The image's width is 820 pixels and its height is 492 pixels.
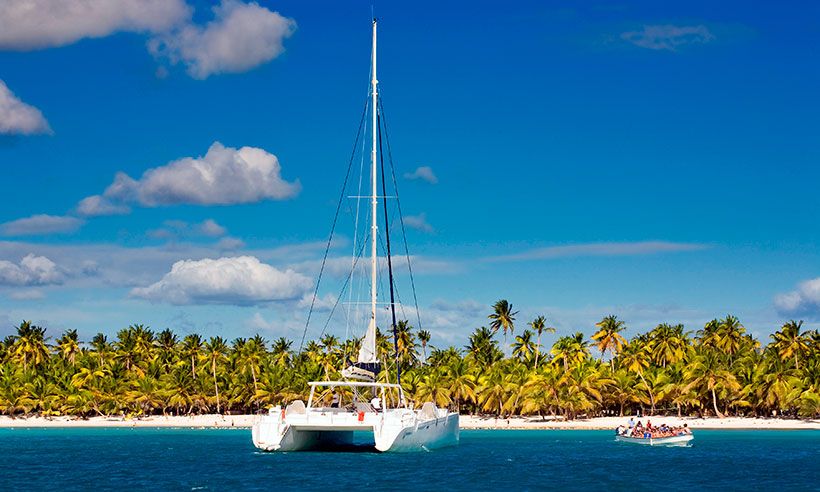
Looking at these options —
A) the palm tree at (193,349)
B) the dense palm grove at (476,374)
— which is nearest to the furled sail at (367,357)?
the dense palm grove at (476,374)

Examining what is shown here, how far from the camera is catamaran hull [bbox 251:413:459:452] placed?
48.1 m

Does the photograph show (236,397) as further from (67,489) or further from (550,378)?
(67,489)

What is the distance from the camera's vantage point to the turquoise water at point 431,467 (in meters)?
44.3

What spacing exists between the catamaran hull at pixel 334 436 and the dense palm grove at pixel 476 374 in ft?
157

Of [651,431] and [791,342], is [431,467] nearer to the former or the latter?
[651,431]

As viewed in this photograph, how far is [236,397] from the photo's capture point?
119 metres

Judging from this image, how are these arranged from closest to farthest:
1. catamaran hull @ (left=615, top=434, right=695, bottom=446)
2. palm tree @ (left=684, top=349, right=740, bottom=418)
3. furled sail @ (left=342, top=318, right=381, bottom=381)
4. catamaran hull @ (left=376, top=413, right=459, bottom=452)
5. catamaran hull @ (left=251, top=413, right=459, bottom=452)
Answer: catamaran hull @ (left=251, top=413, right=459, bottom=452) → catamaran hull @ (left=376, top=413, right=459, bottom=452) → furled sail @ (left=342, top=318, right=381, bottom=381) → catamaran hull @ (left=615, top=434, right=695, bottom=446) → palm tree @ (left=684, top=349, right=740, bottom=418)

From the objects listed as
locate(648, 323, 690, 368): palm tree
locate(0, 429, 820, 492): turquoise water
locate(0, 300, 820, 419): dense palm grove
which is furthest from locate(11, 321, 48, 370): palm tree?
locate(648, 323, 690, 368): palm tree

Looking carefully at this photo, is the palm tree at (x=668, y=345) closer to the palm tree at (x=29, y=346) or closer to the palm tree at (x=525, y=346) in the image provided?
the palm tree at (x=525, y=346)

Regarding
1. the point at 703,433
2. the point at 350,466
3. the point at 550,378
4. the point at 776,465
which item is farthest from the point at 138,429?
the point at 776,465

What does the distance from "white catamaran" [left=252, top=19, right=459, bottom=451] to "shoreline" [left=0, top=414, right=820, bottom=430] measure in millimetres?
50124

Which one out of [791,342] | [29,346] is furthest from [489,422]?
[29,346]

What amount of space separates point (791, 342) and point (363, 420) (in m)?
71.3

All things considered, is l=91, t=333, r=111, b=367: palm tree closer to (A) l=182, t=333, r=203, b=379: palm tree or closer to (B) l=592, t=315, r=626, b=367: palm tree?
(A) l=182, t=333, r=203, b=379: palm tree
